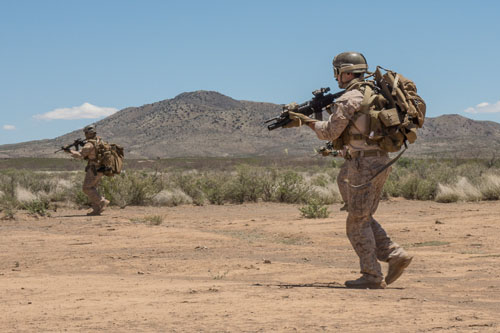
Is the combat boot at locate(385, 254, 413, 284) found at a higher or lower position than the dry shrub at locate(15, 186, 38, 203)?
lower

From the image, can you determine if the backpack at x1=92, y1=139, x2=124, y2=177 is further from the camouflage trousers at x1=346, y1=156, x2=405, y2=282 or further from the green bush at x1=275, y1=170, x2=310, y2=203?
the camouflage trousers at x1=346, y1=156, x2=405, y2=282

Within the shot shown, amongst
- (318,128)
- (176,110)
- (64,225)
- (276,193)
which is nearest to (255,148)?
(176,110)

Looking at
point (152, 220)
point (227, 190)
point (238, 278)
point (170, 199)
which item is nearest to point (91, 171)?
point (152, 220)

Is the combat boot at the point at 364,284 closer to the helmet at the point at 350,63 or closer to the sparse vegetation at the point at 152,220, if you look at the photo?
the helmet at the point at 350,63

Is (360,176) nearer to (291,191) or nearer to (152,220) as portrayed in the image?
(152,220)

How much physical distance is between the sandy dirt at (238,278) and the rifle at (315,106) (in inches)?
66.1

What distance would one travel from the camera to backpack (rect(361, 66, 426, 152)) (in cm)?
704

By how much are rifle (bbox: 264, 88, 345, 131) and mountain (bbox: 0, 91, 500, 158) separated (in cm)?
10106

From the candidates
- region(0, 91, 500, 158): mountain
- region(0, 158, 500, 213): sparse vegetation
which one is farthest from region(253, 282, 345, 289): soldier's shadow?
region(0, 91, 500, 158): mountain

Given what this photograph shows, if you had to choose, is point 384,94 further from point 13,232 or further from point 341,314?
point 13,232

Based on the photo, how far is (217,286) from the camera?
289 inches

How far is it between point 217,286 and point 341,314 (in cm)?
194

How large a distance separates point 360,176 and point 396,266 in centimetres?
100

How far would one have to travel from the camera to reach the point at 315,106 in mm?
7785
